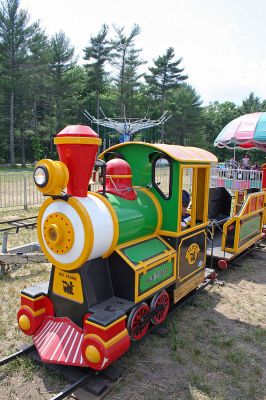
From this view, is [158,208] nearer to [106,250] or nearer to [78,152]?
[106,250]

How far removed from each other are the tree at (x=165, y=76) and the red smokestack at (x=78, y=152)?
42795mm

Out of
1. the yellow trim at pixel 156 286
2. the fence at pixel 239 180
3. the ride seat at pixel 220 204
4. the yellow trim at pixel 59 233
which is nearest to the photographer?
the yellow trim at pixel 59 233

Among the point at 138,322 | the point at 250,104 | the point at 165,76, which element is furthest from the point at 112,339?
the point at 250,104

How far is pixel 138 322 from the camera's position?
3762 millimetres

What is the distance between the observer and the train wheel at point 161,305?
3.99 m

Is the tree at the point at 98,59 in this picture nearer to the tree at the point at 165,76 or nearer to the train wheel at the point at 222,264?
the tree at the point at 165,76

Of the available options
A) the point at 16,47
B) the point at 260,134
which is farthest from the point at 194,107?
the point at 260,134

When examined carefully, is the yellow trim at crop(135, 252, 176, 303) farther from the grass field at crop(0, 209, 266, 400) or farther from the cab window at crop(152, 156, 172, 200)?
the cab window at crop(152, 156, 172, 200)

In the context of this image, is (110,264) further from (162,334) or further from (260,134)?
(260,134)

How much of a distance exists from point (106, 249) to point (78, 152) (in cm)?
104

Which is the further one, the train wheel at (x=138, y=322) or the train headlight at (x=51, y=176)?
the train wheel at (x=138, y=322)

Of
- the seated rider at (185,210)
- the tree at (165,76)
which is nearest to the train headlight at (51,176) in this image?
the seated rider at (185,210)

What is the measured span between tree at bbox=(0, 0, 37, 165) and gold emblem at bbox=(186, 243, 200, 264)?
96.9ft

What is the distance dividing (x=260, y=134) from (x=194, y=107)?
38.0m
